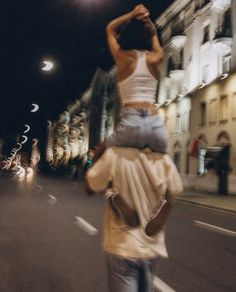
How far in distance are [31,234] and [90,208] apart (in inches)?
230

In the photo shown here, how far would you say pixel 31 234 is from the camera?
30.8 ft

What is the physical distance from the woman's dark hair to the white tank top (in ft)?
0.21

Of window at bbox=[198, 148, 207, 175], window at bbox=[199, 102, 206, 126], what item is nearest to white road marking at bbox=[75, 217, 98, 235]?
window at bbox=[198, 148, 207, 175]

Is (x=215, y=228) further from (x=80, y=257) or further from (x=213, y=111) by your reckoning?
(x=213, y=111)

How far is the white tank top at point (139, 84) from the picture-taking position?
2625 millimetres

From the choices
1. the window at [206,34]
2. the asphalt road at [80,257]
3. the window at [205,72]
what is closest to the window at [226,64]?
the window at [205,72]

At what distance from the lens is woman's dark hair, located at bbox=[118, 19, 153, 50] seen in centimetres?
267

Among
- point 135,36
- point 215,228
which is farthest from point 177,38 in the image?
point 135,36

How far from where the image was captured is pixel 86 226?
35.0 ft

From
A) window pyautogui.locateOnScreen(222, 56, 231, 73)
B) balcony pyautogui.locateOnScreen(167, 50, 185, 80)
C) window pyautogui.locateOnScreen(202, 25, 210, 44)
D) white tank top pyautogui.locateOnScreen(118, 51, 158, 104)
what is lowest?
white tank top pyautogui.locateOnScreen(118, 51, 158, 104)

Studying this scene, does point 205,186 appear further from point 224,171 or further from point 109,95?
point 109,95

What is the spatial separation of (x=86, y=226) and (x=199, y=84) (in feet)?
82.0

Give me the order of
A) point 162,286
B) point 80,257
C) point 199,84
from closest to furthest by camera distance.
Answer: point 162,286 < point 80,257 < point 199,84

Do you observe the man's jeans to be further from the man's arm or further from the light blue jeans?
the light blue jeans
